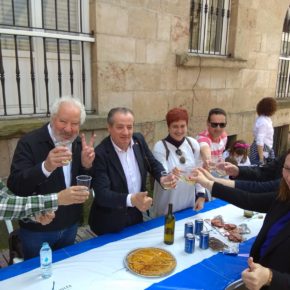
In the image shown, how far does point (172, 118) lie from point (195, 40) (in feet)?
12.3

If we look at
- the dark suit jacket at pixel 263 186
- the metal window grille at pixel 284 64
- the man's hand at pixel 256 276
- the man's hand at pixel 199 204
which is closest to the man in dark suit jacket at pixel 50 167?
the man's hand at pixel 199 204

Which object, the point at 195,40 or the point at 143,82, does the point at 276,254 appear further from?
the point at 195,40

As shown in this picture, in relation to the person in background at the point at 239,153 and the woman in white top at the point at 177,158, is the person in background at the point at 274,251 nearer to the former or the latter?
the woman in white top at the point at 177,158

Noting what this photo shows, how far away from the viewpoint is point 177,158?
9.07 ft

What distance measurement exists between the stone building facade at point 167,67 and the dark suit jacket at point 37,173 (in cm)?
177

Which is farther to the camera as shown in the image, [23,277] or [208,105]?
[208,105]

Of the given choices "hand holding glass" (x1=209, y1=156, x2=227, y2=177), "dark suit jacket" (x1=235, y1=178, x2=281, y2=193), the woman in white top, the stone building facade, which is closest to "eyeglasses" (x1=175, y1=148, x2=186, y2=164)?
the woman in white top

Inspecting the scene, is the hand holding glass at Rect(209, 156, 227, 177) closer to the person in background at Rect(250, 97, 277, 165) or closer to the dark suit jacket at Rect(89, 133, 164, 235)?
the dark suit jacket at Rect(89, 133, 164, 235)

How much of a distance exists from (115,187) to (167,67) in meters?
3.42

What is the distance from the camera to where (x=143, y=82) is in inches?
195

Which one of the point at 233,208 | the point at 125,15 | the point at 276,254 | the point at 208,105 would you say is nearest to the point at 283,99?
the point at 208,105

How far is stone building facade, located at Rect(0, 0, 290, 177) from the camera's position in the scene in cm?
Result: 436

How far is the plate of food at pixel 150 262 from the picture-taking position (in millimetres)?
1854

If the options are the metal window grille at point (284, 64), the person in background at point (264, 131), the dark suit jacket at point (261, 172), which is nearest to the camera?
the dark suit jacket at point (261, 172)
